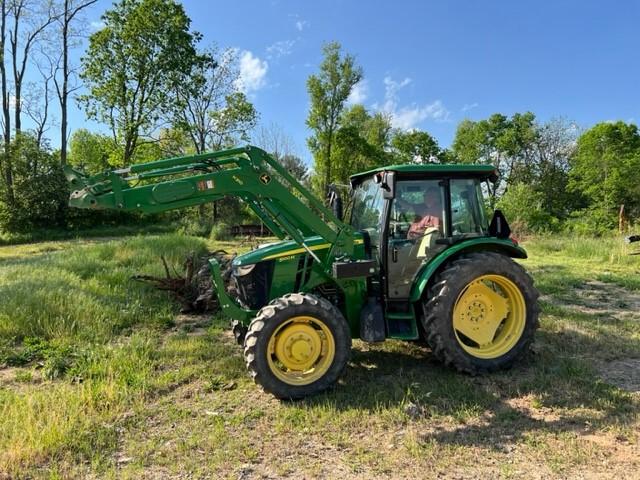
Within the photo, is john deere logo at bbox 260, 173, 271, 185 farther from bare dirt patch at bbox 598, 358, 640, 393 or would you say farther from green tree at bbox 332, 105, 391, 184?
green tree at bbox 332, 105, 391, 184

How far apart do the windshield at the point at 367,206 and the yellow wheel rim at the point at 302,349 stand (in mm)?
1283

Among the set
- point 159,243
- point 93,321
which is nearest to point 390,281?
point 93,321

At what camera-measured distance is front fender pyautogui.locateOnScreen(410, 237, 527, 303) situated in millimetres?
4437

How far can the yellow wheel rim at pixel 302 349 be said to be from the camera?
4.07 m

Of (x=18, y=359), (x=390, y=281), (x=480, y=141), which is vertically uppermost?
(x=480, y=141)

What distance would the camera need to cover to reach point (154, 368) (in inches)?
192

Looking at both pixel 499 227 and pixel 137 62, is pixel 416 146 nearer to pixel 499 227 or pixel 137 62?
pixel 137 62

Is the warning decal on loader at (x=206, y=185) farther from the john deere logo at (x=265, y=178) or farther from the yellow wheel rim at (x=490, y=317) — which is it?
the yellow wheel rim at (x=490, y=317)

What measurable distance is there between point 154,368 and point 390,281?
2.71m

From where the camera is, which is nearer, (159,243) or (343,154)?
(159,243)

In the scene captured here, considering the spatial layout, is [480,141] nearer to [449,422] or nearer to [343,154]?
[343,154]

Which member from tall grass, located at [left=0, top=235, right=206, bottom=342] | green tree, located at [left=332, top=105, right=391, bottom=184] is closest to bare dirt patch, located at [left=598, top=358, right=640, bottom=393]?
tall grass, located at [left=0, top=235, right=206, bottom=342]

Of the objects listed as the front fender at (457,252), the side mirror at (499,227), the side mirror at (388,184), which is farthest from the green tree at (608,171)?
the side mirror at (388,184)

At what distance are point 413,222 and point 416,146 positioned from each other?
43062mm
